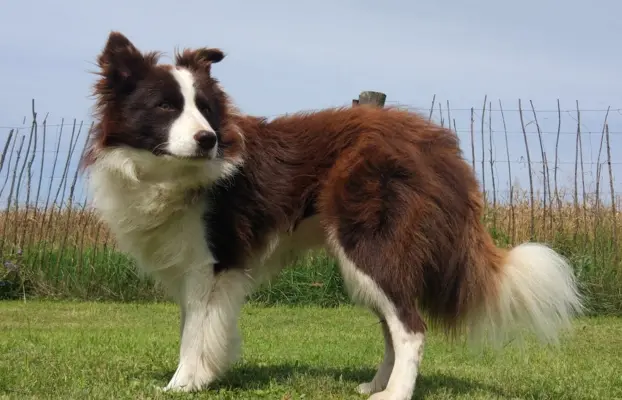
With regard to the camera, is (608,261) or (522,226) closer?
(608,261)

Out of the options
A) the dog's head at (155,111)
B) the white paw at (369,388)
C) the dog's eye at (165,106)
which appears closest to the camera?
the dog's head at (155,111)

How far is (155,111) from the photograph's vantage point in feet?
14.7

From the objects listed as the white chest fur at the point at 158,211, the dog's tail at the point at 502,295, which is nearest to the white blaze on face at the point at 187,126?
the white chest fur at the point at 158,211

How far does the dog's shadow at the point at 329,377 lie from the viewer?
4.84 metres

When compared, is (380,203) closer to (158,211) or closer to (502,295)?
(502,295)

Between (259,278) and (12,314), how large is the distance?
588 cm

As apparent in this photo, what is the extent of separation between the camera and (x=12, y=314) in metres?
9.52

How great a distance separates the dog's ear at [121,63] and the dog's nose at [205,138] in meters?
0.67

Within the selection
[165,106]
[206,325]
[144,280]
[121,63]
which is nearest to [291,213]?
[206,325]

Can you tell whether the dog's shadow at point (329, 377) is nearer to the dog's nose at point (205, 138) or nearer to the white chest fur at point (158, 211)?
the white chest fur at point (158, 211)

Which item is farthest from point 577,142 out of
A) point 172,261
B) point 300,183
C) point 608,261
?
point 172,261

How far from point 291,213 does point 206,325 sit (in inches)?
37.3

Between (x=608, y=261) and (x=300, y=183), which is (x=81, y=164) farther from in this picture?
(x=608, y=261)

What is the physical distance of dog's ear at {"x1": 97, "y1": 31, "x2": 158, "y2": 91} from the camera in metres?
4.58
